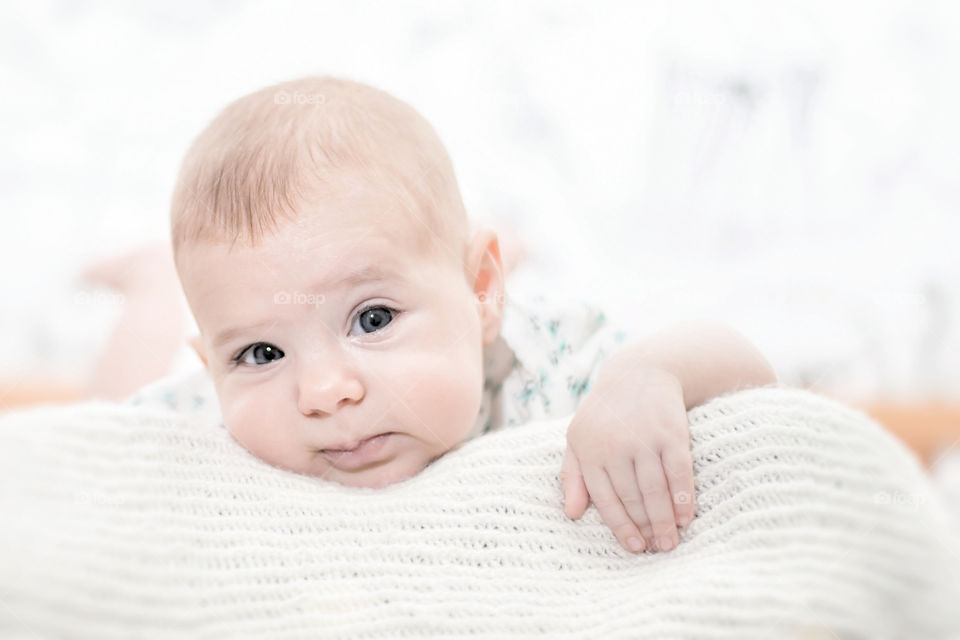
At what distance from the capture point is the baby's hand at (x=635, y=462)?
0.77 metres

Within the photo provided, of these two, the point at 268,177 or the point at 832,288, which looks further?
the point at 832,288

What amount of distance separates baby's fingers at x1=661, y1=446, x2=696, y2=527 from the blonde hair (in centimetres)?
37

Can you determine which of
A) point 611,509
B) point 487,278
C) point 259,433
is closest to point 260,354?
point 259,433

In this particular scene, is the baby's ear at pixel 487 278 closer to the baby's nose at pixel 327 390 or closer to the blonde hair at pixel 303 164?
the blonde hair at pixel 303 164

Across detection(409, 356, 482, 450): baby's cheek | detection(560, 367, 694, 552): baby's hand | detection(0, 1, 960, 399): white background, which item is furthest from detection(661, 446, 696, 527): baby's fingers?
detection(0, 1, 960, 399): white background

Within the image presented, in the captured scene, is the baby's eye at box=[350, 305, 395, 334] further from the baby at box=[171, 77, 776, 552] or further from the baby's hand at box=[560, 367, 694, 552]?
the baby's hand at box=[560, 367, 694, 552]

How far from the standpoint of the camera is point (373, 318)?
0.93 m

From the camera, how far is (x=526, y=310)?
1.37 m

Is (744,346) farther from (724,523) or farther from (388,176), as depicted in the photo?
(388,176)

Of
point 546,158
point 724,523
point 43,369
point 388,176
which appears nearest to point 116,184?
point 43,369

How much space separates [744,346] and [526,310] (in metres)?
0.51

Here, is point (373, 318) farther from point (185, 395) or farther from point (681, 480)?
point (185, 395)

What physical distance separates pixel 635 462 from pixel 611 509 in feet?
0.16

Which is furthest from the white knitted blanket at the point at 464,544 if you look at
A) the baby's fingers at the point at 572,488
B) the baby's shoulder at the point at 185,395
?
the baby's shoulder at the point at 185,395
